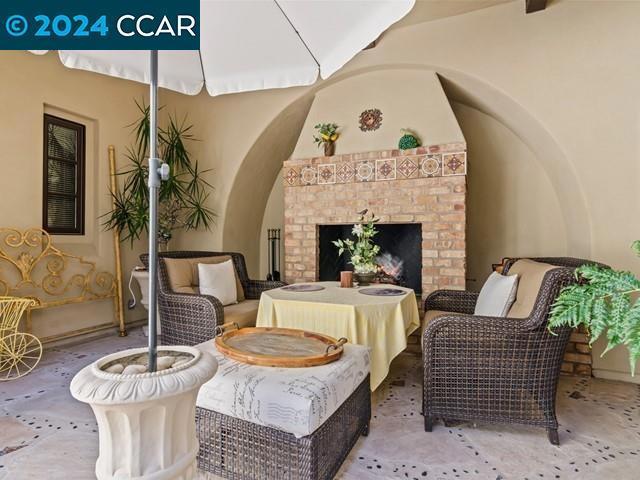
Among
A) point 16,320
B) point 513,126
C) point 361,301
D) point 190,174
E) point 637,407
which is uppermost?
point 513,126

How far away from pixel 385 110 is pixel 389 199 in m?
0.91

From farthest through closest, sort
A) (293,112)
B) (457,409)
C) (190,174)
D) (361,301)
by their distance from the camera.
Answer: (190,174) < (293,112) < (361,301) < (457,409)

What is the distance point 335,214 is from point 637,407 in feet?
8.88

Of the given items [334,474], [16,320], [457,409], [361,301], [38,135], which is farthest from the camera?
[38,135]

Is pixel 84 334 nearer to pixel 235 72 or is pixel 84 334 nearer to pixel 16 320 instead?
pixel 16 320

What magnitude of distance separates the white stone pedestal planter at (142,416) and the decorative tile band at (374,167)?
2913mm

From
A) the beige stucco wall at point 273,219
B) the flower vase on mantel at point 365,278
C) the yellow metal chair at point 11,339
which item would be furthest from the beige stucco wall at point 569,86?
the yellow metal chair at point 11,339

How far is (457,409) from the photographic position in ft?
6.37

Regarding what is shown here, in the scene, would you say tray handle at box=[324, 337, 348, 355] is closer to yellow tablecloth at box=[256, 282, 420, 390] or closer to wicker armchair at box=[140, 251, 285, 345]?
yellow tablecloth at box=[256, 282, 420, 390]

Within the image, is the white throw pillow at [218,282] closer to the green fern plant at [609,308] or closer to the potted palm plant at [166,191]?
the potted palm plant at [166,191]

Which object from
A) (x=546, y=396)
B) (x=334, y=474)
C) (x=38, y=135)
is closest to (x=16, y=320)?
(x=38, y=135)

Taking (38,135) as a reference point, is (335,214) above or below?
below

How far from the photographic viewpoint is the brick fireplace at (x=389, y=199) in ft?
10.9

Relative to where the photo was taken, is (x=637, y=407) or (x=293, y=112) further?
(x=293, y=112)
